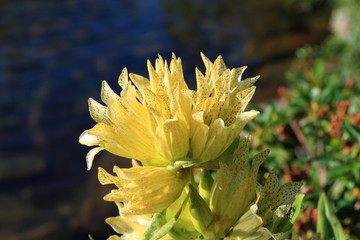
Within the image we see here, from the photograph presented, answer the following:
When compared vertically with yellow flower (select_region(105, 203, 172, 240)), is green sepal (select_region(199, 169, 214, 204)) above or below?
above

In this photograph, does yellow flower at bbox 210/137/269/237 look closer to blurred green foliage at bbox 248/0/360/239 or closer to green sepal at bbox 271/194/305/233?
green sepal at bbox 271/194/305/233

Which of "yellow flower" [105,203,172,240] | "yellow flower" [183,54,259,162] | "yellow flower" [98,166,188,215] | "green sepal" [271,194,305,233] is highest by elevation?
"yellow flower" [183,54,259,162]

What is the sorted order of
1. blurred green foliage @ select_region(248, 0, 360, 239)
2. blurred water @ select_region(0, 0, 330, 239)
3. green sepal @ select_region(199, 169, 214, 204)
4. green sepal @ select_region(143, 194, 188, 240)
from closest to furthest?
green sepal @ select_region(143, 194, 188, 240) < green sepal @ select_region(199, 169, 214, 204) < blurred green foliage @ select_region(248, 0, 360, 239) < blurred water @ select_region(0, 0, 330, 239)

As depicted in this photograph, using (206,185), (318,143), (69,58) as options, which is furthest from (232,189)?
(69,58)

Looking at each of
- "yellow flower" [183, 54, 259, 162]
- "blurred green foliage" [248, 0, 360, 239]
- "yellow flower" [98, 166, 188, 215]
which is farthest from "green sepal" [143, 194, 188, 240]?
"blurred green foliage" [248, 0, 360, 239]

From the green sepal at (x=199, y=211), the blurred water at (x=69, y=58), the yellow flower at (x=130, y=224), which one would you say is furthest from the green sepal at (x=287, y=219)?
the blurred water at (x=69, y=58)

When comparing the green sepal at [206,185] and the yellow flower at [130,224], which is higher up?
the green sepal at [206,185]

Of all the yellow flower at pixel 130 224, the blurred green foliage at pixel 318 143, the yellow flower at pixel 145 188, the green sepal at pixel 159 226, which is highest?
the yellow flower at pixel 145 188

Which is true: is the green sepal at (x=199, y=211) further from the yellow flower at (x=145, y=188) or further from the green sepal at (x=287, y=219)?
the green sepal at (x=287, y=219)
